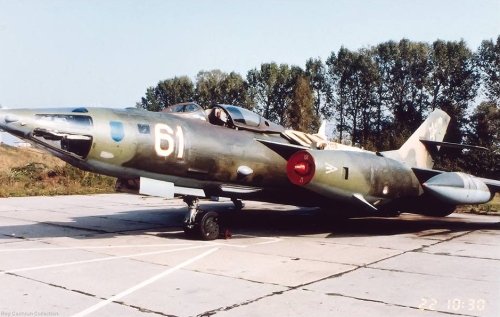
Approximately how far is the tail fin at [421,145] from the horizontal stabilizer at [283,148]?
321 cm

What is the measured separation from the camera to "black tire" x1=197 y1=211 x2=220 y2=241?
8.90 m

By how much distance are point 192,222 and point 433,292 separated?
4.93m

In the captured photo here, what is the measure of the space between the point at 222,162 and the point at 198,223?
130cm

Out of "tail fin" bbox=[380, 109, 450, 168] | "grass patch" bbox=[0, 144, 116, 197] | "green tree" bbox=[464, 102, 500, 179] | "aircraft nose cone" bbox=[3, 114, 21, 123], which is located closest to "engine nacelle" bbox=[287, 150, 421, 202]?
"tail fin" bbox=[380, 109, 450, 168]

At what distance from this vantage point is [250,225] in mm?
11727

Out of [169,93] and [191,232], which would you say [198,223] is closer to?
[191,232]

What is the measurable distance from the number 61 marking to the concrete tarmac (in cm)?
173

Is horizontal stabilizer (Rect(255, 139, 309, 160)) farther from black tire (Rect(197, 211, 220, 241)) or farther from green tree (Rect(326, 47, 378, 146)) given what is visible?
green tree (Rect(326, 47, 378, 146))

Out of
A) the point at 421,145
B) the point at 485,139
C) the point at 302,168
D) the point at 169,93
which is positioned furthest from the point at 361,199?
the point at 169,93

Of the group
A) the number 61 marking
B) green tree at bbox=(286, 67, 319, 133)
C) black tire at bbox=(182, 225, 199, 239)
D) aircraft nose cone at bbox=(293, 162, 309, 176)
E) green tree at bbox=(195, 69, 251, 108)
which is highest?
green tree at bbox=(195, 69, 251, 108)

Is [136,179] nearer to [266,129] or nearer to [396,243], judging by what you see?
[266,129]

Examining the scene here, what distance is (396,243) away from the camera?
915 centimetres

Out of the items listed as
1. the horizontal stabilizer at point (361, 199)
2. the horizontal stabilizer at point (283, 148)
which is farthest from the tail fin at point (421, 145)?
the horizontal stabilizer at point (283, 148)

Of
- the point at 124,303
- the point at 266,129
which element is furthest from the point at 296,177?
the point at 124,303
